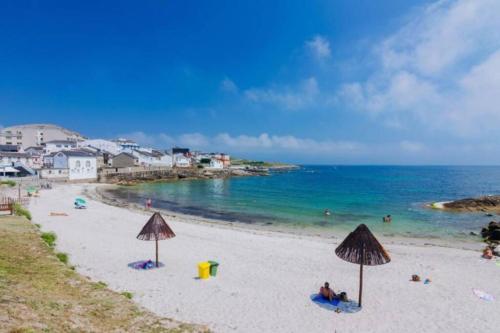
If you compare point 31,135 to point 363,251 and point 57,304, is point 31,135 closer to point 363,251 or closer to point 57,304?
point 57,304

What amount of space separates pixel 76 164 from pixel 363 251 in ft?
227

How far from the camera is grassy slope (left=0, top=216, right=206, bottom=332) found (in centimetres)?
689

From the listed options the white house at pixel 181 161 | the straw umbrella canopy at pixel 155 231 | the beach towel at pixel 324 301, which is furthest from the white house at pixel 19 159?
the beach towel at pixel 324 301

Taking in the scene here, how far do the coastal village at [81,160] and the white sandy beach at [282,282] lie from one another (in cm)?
4859

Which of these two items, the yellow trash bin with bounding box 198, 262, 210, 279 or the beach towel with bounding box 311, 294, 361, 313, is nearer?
the beach towel with bounding box 311, 294, 361, 313

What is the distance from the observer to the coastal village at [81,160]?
64125 mm

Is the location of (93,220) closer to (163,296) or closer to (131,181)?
(163,296)

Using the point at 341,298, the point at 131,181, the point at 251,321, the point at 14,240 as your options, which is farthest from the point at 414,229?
the point at 131,181

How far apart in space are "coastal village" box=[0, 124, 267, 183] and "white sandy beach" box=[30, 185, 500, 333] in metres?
48.6

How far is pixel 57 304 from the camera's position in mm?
8117

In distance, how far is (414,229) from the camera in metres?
30.0

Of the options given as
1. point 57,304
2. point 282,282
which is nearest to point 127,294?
point 57,304

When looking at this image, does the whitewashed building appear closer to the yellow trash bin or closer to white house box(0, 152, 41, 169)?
white house box(0, 152, 41, 169)

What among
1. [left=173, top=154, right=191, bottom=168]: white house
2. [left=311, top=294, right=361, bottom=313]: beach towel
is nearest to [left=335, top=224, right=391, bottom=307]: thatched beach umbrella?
[left=311, top=294, right=361, bottom=313]: beach towel
